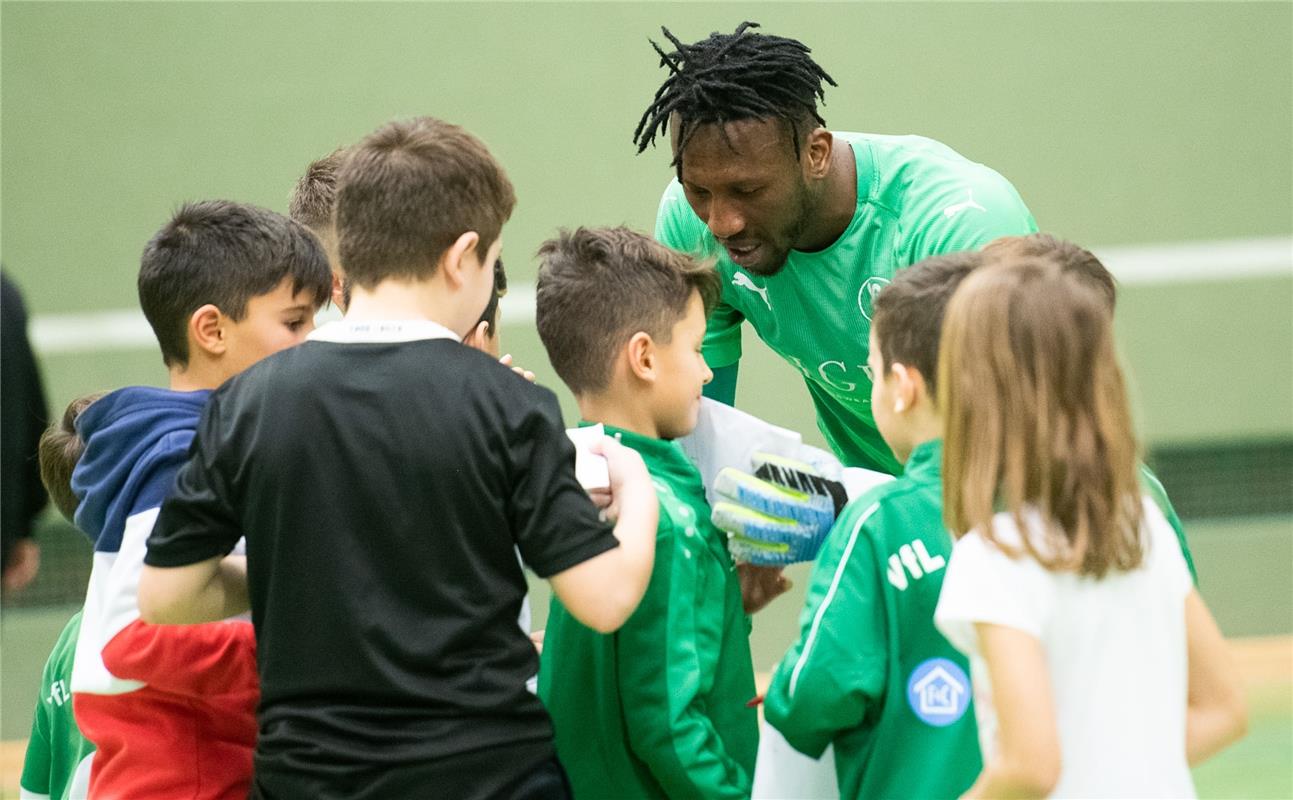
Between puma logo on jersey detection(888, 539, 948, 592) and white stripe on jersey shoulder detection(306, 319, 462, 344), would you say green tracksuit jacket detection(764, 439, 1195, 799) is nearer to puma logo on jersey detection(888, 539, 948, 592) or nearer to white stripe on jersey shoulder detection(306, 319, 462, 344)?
puma logo on jersey detection(888, 539, 948, 592)

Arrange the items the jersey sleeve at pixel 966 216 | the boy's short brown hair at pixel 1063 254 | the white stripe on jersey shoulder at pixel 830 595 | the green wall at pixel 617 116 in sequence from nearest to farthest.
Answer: the white stripe on jersey shoulder at pixel 830 595 < the boy's short brown hair at pixel 1063 254 < the jersey sleeve at pixel 966 216 < the green wall at pixel 617 116

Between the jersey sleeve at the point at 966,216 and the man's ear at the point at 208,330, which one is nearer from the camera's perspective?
the man's ear at the point at 208,330

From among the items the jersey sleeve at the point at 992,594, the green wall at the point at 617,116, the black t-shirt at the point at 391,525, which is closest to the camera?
the jersey sleeve at the point at 992,594

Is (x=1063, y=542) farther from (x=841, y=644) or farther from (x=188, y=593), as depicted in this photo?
(x=188, y=593)

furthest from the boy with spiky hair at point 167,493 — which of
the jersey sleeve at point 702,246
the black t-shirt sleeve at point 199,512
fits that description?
the jersey sleeve at point 702,246

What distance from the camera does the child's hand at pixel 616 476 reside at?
1.76m

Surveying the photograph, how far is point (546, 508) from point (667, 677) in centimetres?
35

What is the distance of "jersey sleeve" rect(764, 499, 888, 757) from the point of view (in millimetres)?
1679

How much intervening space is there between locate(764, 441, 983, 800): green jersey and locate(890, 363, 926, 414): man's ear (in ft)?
0.19

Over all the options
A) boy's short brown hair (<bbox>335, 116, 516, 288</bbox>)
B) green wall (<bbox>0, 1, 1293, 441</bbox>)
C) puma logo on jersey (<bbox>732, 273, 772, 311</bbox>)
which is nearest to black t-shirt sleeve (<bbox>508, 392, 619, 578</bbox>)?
boy's short brown hair (<bbox>335, 116, 516, 288</bbox>)

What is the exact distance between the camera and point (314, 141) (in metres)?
5.18

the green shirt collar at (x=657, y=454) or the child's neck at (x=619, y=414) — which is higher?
the child's neck at (x=619, y=414)

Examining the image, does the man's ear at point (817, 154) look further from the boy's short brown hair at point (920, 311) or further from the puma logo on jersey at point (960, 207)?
the boy's short brown hair at point (920, 311)

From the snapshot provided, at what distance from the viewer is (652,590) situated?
6.09 feet
